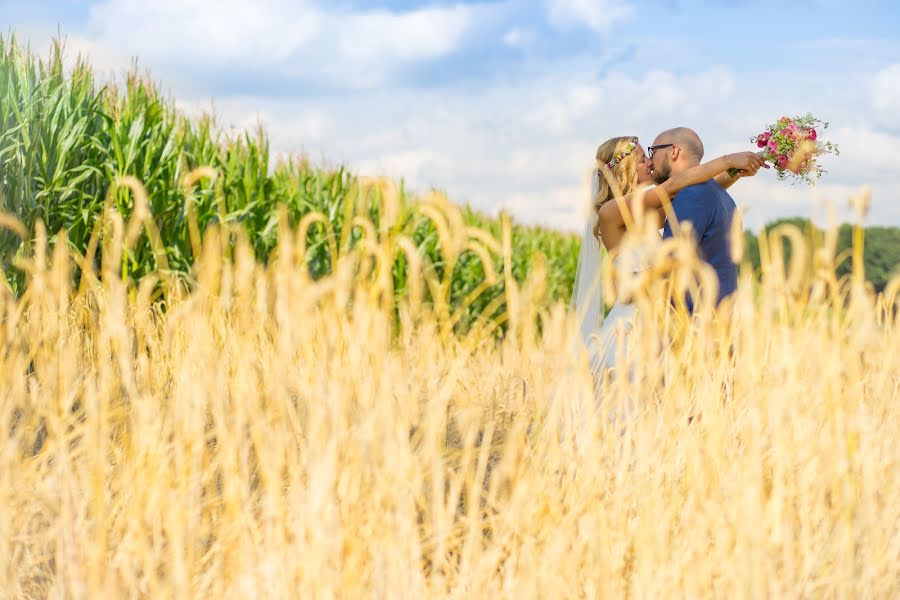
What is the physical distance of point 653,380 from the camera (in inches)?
106

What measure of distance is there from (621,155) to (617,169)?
7cm

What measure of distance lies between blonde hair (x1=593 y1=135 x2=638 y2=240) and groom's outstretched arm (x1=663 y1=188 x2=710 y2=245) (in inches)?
8.9

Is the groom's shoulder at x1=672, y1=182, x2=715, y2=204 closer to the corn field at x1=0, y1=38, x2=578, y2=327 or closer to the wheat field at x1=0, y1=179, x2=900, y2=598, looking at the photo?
the wheat field at x1=0, y1=179, x2=900, y2=598

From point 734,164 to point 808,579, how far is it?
5.86 ft

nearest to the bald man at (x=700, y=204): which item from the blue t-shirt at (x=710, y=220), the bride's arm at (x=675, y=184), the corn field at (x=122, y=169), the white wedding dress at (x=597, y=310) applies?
the blue t-shirt at (x=710, y=220)

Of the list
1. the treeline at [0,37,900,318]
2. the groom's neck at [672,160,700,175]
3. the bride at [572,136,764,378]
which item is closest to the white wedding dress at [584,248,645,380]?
the bride at [572,136,764,378]

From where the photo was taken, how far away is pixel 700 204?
3727 mm

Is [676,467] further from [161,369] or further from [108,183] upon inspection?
[108,183]

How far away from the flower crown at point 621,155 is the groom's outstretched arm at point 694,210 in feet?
0.95

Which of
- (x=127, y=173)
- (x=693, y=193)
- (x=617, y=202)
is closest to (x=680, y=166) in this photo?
(x=693, y=193)

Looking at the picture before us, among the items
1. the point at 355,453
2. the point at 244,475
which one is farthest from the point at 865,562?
the point at 244,475

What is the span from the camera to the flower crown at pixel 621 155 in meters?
3.71

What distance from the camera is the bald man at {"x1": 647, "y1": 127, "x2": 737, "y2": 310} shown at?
147 inches

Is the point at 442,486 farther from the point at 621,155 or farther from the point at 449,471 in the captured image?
the point at 621,155
